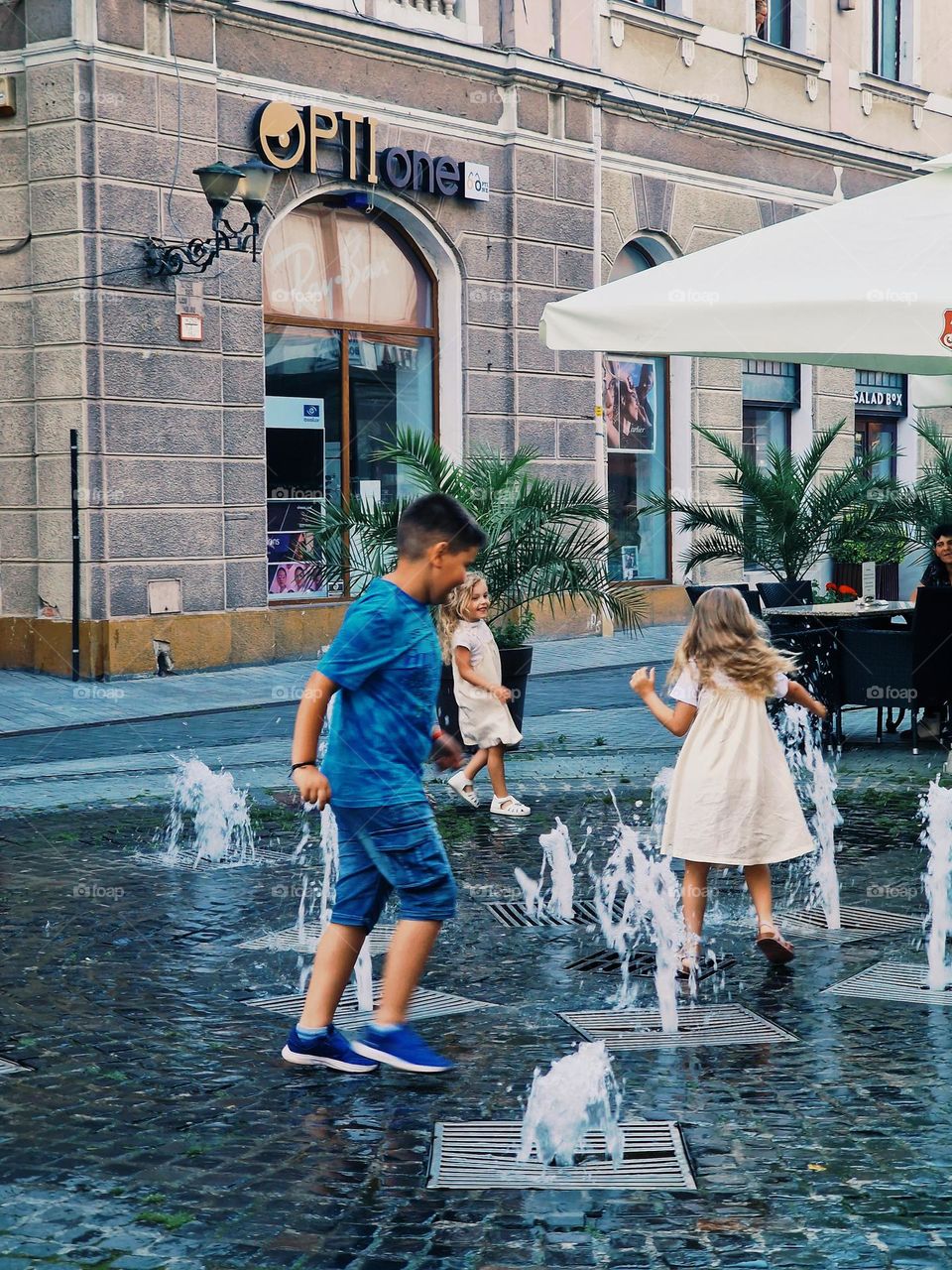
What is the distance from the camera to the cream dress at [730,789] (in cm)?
604

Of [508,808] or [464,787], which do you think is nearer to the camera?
[508,808]

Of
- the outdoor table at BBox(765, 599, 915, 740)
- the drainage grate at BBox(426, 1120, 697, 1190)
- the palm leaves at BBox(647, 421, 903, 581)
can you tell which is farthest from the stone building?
the drainage grate at BBox(426, 1120, 697, 1190)

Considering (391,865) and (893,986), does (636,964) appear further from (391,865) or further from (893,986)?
(391,865)

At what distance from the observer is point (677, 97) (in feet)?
69.3

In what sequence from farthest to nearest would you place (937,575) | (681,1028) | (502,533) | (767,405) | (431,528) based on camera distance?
(767,405)
(937,575)
(502,533)
(681,1028)
(431,528)

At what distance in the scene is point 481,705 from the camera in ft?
A: 30.6

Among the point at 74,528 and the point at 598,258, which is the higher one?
the point at 598,258

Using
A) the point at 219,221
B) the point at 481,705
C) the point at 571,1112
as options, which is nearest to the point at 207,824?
the point at 481,705

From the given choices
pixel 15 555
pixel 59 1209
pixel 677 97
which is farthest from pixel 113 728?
pixel 677 97

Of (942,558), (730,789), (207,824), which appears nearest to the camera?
(730,789)

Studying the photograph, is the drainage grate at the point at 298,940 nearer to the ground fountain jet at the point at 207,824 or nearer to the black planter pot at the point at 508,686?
the ground fountain jet at the point at 207,824

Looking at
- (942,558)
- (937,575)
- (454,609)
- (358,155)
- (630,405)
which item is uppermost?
(358,155)

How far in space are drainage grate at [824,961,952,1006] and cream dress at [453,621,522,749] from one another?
3.56 meters

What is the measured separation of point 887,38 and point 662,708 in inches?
862
